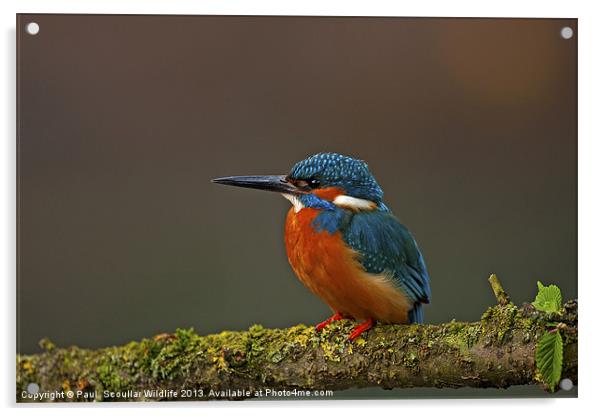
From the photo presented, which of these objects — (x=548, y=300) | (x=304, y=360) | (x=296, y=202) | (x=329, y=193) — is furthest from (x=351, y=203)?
(x=548, y=300)

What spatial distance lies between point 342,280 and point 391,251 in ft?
0.81

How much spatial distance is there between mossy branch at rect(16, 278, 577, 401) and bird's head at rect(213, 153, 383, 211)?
50 cm

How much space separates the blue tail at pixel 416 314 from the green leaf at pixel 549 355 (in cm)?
49

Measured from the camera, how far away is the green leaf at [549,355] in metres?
2.67

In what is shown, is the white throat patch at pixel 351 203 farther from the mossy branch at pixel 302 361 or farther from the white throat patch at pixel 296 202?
the mossy branch at pixel 302 361

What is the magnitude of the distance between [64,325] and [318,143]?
1.30 meters

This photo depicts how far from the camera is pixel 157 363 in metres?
2.97

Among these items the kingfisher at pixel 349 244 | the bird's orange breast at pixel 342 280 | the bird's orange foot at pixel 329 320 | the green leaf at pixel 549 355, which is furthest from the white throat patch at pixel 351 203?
the green leaf at pixel 549 355

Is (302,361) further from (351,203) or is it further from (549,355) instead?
(549,355)

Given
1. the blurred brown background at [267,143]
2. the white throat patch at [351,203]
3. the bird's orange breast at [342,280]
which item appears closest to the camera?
the bird's orange breast at [342,280]

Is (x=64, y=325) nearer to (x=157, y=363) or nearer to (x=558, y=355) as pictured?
(x=157, y=363)

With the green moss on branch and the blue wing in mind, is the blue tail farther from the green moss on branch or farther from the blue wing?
the green moss on branch

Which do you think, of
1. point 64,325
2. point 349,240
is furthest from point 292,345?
point 64,325

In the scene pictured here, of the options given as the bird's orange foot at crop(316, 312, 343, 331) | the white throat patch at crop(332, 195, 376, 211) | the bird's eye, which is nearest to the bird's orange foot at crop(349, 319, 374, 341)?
the bird's orange foot at crop(316, 312, 343, 331)
